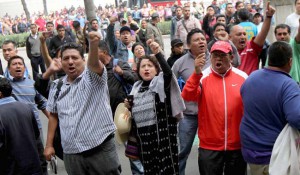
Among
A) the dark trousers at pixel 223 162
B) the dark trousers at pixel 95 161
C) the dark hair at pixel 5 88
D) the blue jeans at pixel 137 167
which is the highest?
the dark hair at pixel 5 88

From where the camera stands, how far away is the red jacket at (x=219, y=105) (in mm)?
4438

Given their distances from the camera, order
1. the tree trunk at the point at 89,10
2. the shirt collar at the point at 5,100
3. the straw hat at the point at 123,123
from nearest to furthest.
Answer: the shirt collar at the point at 5,100 → the straw hat at the point at 123,123 → the tree trunk at the point at 89,10

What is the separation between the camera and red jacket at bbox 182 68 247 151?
14.6ft

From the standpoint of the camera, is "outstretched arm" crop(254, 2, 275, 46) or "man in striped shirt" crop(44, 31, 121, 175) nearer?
"man in striped shirt" crop(44, 31, 121, 175)

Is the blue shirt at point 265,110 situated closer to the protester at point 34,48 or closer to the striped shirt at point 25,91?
the striped shirt at point 25,91

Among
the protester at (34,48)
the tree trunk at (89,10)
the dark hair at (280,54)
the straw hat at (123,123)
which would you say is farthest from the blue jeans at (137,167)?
the protester at (34,48)

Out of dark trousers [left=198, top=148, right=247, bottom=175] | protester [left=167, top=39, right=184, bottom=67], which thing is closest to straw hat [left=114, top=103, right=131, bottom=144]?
dark trousers [left=198, top=148, right=247, bottom=175]

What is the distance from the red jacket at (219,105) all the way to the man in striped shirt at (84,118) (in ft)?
2.76

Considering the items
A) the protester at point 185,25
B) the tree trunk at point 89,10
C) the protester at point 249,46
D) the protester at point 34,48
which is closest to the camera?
the protester at point 249,46

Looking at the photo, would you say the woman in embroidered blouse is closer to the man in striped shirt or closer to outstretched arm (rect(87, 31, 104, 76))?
the man in striped shirt

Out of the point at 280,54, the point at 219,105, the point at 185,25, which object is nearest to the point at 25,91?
the point at 219,105

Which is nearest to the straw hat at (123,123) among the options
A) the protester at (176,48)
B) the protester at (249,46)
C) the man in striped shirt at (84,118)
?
the man in striped shirt at (84,118)

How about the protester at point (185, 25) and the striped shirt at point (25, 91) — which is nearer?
the striped shirt at point (25, 91)

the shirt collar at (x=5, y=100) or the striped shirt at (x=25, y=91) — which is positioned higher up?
the shirt collar at (x=5, y=100)
